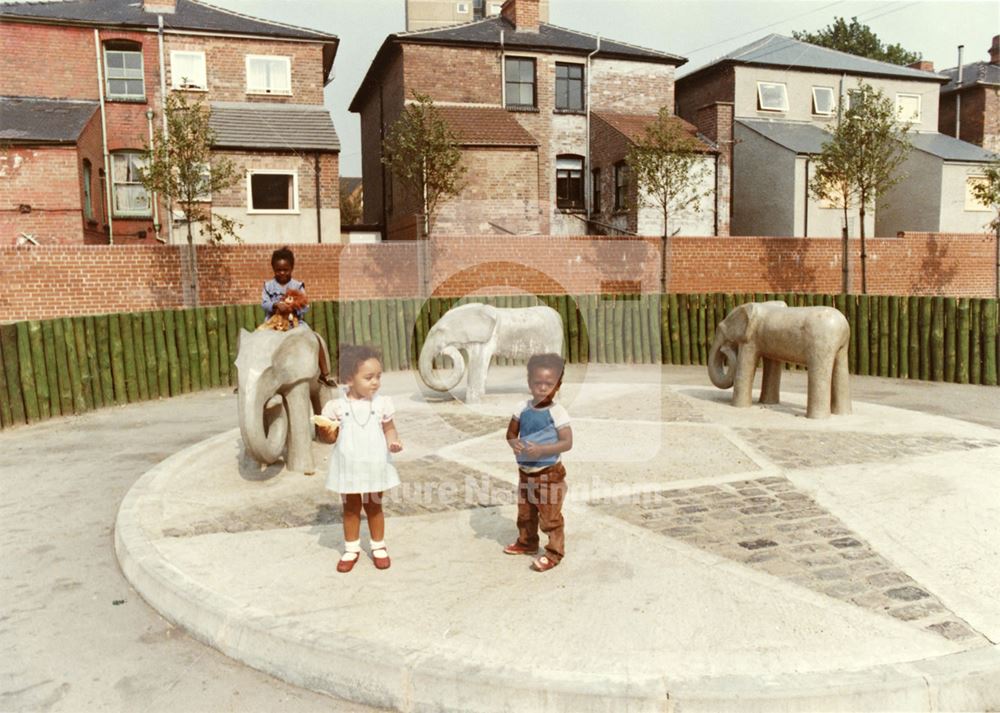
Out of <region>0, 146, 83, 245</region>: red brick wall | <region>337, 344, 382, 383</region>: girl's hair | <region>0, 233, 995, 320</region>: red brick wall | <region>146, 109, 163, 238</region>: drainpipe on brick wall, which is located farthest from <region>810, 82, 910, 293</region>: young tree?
<region>0, 146, 83, 245</region>: red brick wall

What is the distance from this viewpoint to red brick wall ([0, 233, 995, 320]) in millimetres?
17344

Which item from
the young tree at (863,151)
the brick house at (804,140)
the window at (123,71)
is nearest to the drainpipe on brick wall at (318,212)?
the window at (123,71)

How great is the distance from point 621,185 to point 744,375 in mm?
19454

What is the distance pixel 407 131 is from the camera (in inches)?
876

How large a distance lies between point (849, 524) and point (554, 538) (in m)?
2.24

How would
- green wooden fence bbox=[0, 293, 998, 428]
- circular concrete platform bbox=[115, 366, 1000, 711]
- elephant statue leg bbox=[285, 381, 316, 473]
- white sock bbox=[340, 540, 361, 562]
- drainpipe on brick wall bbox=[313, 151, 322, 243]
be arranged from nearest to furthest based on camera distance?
circular concrete platform bbox=[115, 366, 1000, 711] < white sock bbox=[340, 540, 361, 562] < elephant statue leg bbox=[285, 381, 316, 473] < green wooden fence bbox=[0, 293, 998, 428] < drainpipe on brick wall bbox=[313, 151, 322, 243]

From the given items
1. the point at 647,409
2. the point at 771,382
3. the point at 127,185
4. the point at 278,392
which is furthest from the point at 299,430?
the point at 127,185

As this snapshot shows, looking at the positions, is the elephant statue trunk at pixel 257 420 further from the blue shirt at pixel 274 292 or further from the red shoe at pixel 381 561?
the red shoe at pixel 381 561

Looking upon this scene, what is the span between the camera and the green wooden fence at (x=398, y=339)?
1088 cm

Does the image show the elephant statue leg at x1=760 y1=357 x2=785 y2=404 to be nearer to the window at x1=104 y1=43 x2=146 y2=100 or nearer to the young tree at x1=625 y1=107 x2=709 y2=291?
the young tree at x1=625 y1=107 x2=709 y2=291

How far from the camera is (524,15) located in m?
29.8

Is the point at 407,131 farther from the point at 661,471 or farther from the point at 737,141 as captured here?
the point at 661,471

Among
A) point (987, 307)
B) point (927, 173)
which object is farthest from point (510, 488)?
point (927, 173)

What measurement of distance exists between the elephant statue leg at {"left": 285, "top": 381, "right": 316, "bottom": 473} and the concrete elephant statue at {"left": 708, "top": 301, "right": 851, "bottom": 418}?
18.2ft
